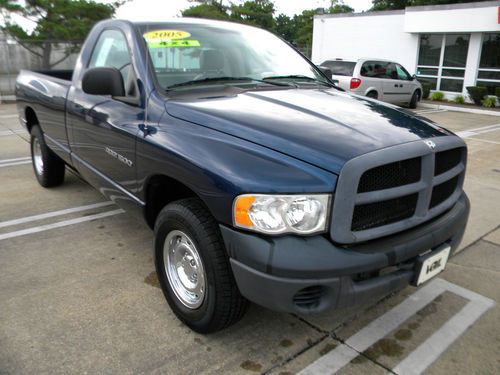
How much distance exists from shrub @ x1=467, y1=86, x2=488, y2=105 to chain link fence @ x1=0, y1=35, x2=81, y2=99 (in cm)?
1354

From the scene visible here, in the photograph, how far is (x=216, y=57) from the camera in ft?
10.8

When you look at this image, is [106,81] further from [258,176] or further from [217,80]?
[258,176]

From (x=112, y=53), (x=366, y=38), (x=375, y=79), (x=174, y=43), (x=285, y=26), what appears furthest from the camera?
(x=285, y=26)

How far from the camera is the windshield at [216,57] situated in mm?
3096

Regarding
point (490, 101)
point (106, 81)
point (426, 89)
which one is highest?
point (106, 81)

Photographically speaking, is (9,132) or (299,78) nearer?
(299,78)

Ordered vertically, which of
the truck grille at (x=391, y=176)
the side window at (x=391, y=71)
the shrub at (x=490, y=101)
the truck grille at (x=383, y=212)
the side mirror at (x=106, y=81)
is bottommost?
the shrub at (x=490, y=101)

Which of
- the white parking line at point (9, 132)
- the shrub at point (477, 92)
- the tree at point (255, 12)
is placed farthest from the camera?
the tree at point (255, 12)

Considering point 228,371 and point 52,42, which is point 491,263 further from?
point 52,42

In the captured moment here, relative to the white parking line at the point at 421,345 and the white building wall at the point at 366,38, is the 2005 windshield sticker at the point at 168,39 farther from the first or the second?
the white building wall at the point at 366,38

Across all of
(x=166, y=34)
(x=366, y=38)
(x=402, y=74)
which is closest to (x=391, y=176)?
(x=166, y=34)

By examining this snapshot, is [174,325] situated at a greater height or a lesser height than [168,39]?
lesser

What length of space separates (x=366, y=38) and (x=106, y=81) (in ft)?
61.3

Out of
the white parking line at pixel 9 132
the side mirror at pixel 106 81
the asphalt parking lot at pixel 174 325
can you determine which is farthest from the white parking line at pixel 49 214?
the white parking line at pixel 9 132
